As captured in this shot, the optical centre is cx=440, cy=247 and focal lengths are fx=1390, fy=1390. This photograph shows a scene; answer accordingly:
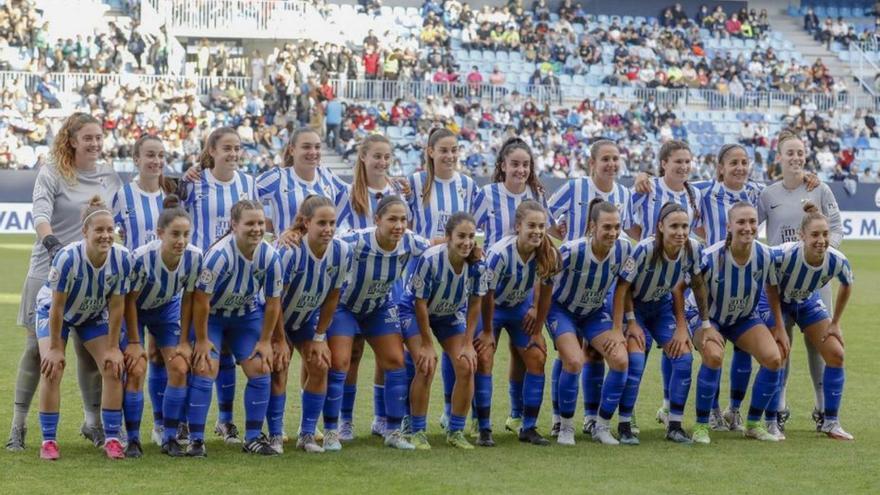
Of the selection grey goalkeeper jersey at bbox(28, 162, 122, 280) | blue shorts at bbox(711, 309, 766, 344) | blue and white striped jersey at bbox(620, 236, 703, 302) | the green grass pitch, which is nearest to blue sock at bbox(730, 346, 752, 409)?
blue shorts at bbox(711, 309, 766, 344)

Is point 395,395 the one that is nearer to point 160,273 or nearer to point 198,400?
point 198,400

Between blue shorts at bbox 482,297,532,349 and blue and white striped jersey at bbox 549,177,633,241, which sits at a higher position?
blue and white striped jersey at bbox 549,177,633,241

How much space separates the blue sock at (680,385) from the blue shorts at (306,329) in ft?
6.99

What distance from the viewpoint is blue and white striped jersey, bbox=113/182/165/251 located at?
7.84 metres

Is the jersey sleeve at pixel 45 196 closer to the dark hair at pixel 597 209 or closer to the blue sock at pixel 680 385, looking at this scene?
the dark hair at pixel 597 209

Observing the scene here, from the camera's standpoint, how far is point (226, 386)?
314 inches

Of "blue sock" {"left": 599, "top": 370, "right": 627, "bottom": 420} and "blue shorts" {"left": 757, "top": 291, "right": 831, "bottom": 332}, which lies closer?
"blue sock" {"left": 599, "top": 370, "right": 627, "bottom": 420}

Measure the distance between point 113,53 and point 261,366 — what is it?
75.2 ft

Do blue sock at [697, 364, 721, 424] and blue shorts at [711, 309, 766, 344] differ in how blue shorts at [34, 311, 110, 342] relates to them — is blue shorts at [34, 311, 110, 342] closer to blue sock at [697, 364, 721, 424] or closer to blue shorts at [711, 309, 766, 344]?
blue sock at [697, 364, 721, 424]

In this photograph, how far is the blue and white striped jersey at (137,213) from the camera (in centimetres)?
784

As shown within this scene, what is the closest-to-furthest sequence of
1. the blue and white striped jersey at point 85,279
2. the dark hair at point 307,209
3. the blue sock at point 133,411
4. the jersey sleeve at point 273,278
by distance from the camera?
the blue and white striped jersey at point 85,279, the blue sock at point 133,411, the jersey sleeve at point 273,278, the dark hair at point 307,209

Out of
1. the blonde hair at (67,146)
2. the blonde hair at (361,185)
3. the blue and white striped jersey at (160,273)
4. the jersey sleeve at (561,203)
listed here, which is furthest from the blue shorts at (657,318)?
the blonde hair at (67,146)

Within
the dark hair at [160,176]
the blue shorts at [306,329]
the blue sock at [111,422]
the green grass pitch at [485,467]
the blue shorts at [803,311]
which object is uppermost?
the dark hair at [160,176]

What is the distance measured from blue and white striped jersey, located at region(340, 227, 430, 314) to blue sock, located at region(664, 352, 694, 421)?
5.47 feet
